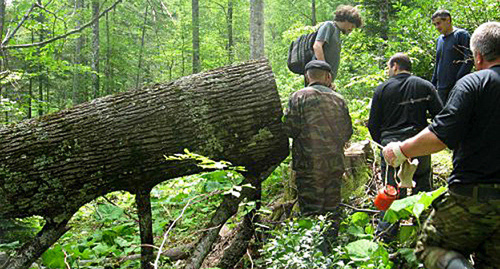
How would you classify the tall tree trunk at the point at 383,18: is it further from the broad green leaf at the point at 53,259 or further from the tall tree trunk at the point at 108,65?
the tall tree trunk at the point at 108,65

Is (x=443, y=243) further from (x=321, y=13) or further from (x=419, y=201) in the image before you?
(x=321, y=13)

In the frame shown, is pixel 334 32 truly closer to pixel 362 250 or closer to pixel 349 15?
pixel 349 15

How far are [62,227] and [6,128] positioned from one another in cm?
125

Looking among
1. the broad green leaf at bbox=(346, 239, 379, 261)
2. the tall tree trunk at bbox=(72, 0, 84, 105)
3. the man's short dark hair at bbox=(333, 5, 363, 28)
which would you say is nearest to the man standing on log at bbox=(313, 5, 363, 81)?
the man's short dark hair at bbox=(333, 5, 363, 28)

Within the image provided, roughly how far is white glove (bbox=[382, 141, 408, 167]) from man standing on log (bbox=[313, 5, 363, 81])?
7.66 feet

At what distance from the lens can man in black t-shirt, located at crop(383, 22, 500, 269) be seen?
2256 mm

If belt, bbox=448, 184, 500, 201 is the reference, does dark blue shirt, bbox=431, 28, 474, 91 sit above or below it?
above

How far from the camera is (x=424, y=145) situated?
2.40 m

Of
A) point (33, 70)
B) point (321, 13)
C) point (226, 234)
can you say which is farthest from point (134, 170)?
point (321, 13)

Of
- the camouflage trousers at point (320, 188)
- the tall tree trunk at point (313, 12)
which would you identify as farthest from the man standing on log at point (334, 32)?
the tall tree trunk at point (313, 12)

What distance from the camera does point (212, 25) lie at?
23844 mm

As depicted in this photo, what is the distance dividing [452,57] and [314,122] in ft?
8.66

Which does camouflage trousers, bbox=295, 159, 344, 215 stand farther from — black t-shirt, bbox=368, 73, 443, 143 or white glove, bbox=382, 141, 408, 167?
white glove, bbox=382, 141, 408, 167

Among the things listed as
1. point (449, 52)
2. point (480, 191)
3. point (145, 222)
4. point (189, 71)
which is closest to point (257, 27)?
point (449, 52)
